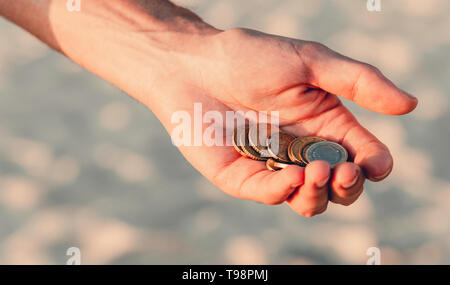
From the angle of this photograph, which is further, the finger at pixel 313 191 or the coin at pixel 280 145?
the coin at pixel 280 145

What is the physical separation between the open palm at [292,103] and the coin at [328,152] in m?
0.07

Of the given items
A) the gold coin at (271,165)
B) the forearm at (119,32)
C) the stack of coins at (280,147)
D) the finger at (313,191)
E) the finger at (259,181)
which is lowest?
the finger at (313,191)

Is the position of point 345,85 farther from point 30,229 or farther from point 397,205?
point 30,229

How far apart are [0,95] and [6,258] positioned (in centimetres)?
181

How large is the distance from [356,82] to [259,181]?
2.42 feet

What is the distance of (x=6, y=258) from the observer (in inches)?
141

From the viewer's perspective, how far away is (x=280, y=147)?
301 cm

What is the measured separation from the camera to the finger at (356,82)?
268 centimetres

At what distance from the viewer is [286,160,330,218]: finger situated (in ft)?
7.87

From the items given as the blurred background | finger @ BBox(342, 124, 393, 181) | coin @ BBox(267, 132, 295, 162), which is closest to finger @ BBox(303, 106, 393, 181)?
finger @ BBox(342, 124, 393, 181)

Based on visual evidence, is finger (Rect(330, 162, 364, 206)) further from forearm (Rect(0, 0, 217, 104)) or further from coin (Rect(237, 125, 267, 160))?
Answer: forearm (Rect(0, 0, 217, 104))

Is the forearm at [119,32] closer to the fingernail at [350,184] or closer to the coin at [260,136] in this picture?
the coin at [260,136]

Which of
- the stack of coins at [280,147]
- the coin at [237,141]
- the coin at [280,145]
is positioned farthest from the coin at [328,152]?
the coin at [237,141]

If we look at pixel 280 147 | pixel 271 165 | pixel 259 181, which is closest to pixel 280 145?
pixel 280 147
